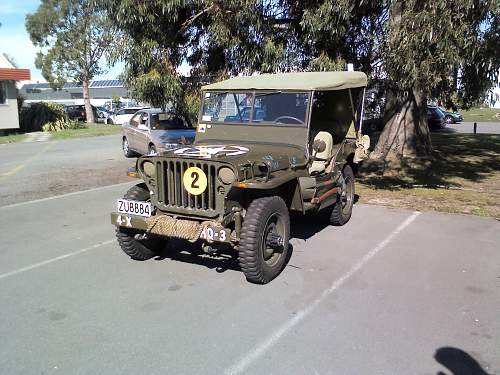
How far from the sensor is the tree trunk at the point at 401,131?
1359 centimetres

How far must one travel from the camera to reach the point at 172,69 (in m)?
10.8

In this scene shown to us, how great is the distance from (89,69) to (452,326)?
118 ft

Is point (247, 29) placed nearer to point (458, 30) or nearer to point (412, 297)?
point (458, 30)

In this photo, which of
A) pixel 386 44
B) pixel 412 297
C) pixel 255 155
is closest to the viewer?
pixel 412 297

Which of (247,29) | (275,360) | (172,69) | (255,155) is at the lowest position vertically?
(275,360)

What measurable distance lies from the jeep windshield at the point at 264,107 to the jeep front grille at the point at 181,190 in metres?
1.56

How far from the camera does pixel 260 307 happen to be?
437cm

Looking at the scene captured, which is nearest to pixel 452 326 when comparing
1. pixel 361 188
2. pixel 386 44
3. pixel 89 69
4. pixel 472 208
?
pixel 472 208

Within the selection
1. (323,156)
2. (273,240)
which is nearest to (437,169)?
(323,156)

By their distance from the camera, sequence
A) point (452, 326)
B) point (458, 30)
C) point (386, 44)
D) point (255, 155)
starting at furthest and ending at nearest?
point (386, 44) → point (458, 30) → point (255, 155) → point (452, 326)

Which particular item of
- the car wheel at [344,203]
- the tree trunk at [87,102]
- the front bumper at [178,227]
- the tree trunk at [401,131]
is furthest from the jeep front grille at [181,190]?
the tree trunk at [87,102]

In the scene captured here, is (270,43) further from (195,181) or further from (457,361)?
(457,361)

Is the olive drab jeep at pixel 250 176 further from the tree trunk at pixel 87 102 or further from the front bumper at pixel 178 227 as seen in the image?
the tree trunk at pixel 87 102

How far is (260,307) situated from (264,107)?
274 centimetres
